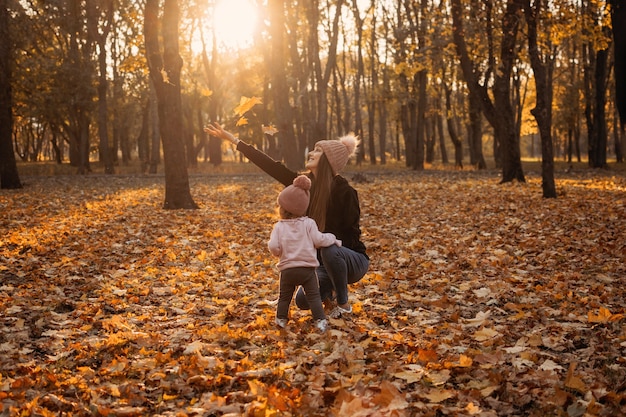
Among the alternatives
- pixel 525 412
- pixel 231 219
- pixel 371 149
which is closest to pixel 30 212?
pixel 231 219

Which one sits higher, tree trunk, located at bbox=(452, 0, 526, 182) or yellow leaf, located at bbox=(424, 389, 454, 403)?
tree trunk, located at bbox=(452, 0, 526, 182)

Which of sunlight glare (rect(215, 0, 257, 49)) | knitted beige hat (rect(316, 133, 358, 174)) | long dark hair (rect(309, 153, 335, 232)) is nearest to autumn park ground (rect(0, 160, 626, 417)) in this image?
long dark hair (rect(309, 153, 335, 232))

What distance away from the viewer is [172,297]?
22.9 feet

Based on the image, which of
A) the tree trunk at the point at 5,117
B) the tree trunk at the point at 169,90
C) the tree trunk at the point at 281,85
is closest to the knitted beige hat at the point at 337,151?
the tree trunk at the point at 169,90

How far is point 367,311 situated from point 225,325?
5.23ft

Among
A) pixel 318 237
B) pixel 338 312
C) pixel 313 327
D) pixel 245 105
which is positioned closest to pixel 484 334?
pixel 338 312

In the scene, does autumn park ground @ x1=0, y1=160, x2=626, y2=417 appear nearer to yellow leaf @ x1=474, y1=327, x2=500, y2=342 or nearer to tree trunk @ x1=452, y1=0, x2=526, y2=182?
yellow leaf @ x1=474, y1=327, x2=500, y2=342

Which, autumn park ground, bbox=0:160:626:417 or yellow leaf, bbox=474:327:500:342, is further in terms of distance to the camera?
yellow leaf, bbox=474:327:500:342

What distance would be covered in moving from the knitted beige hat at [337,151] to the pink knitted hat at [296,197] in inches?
22.4

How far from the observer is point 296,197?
5207mm

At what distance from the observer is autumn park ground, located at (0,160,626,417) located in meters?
3.92

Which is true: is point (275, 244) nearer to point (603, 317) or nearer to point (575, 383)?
point (575, 383)

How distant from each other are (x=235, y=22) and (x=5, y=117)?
59.3 ft

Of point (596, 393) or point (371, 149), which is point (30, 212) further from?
point (371, 149)
